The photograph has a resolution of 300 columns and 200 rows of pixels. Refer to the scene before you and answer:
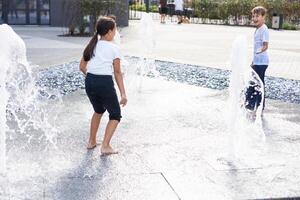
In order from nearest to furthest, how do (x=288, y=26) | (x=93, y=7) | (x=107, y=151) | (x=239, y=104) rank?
(x=107, y=151), (x=239, y=104), (x=93, y=7), (x=288, y=26)

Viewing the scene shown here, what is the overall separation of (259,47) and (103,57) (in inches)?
113

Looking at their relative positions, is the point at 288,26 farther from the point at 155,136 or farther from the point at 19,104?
the point at 155,136

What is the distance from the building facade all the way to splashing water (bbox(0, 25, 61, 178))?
13780 millimetres

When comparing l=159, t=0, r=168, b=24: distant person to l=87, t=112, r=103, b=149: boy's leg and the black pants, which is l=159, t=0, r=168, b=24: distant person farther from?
l=87, t=112, r=103, b=149: boy's leg

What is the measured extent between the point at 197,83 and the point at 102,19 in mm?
4824

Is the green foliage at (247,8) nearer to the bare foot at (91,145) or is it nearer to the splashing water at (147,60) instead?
the splashing water at (147,60)

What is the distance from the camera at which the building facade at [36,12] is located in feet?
73.7

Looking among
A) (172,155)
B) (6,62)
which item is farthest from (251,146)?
(6,62)

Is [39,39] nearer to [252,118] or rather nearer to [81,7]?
[81,7]

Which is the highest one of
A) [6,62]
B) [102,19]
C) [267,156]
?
[102,19]

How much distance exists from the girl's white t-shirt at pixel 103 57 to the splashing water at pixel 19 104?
70cm

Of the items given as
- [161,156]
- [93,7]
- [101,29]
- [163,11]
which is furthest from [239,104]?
[163,11]

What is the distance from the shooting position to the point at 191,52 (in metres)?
15.0

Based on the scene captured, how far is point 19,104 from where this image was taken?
24.9 feet
